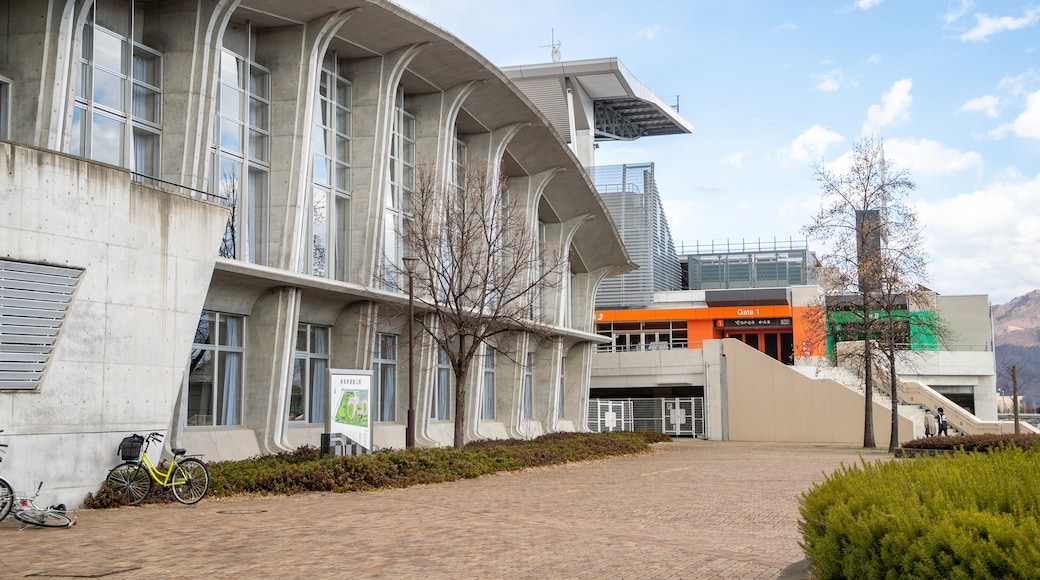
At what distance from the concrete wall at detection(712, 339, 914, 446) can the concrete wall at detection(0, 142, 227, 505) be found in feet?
110

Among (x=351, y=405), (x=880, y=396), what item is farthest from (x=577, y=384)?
(x=351, y=405)

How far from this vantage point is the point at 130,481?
589 inches

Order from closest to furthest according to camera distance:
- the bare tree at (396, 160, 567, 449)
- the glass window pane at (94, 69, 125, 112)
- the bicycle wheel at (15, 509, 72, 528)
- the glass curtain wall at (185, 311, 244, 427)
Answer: the bicycle wheel at (15, 509, 72, 528), the glass window pane at (94, 69, 125, 112), the glass curtain wall at (185, 311, 244, 427), the bare tree at (396, 160, 567, 449)

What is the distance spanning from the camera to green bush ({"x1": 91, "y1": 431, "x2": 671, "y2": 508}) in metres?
17.1

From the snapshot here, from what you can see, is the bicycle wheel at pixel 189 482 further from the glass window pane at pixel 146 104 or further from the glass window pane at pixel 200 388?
the glass window pane at pixel 146 104

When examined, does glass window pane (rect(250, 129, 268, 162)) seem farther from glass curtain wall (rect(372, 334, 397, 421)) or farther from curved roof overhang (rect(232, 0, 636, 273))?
glass curtain wall (rect(372, 334, 397, 421))

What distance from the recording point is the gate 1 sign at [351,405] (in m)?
20.4

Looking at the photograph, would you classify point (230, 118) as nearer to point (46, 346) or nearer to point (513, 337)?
point (46, 346)

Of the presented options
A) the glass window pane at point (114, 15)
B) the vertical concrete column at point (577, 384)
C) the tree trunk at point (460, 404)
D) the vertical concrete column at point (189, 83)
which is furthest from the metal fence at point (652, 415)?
the glass window pane at point (114, 15)

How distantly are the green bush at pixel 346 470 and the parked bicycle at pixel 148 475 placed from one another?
0.20 meters

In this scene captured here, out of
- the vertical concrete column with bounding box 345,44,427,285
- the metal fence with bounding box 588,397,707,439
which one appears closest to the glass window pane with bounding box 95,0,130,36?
the vertical concrete column with bounding box 345,44,427,285

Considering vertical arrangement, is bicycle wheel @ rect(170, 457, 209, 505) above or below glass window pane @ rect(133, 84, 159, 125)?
below

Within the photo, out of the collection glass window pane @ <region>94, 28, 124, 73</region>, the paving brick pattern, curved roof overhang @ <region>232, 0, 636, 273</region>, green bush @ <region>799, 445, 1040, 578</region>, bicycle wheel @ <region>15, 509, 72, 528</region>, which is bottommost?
the paving brick pattern

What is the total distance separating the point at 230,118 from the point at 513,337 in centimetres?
1767
